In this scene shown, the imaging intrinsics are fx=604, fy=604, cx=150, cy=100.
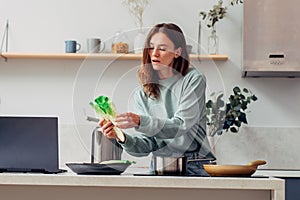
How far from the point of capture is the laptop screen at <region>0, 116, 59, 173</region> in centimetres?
191

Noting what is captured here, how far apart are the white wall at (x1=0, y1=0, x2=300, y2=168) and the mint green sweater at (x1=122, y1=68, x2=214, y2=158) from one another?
7.78 feet

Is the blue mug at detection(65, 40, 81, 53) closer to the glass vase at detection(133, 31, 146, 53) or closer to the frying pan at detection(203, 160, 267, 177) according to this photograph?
the glass vase at detection(133, 31, 146, 53)

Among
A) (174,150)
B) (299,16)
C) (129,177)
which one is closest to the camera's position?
(129,177)

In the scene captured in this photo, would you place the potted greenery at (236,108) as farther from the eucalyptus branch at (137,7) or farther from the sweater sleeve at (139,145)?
the sweater sleeve at (139,145)

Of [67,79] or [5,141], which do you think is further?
[67,79]

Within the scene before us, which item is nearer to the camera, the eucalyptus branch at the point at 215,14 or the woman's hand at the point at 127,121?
the woman's hand at the point at 127,121

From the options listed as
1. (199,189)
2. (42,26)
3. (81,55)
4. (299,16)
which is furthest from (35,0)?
(199,189)

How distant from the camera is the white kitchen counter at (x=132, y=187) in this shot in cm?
165

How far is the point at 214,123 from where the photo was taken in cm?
214

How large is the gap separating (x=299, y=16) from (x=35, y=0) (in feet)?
6.24

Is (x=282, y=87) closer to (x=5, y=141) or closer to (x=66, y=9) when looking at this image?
(x=66, y=9)

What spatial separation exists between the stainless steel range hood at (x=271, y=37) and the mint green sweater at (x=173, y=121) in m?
2.12

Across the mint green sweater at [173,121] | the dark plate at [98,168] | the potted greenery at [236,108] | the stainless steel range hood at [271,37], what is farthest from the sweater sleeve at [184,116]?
the stainless steel range hood at [271,37]

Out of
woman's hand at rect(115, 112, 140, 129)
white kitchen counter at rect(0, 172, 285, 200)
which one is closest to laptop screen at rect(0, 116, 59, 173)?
white kitchen counter at rect(0, 172, 285, 200)
